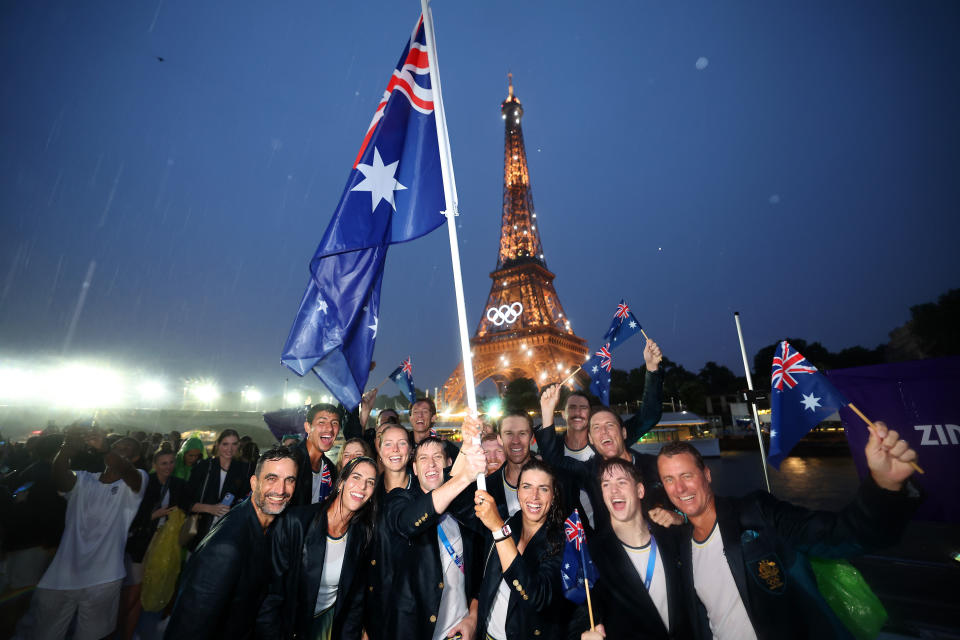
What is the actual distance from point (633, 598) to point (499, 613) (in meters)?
0.97

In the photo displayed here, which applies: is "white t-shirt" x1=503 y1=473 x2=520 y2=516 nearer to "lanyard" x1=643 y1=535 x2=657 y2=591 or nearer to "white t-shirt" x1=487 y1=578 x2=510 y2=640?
"white t-shirt" x1=487 y1=578 x2=510 y2=640

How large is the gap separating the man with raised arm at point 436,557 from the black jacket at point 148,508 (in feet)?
11.7

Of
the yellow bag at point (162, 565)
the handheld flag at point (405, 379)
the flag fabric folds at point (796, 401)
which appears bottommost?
the yellow bag at point (162, 565)

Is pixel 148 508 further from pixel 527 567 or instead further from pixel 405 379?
pixel 527 567

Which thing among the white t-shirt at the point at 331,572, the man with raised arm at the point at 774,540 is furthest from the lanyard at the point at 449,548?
the man with raised arm at the point at 774,540

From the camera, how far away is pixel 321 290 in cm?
427

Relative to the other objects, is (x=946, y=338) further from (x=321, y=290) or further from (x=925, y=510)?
(x=321, y=290)

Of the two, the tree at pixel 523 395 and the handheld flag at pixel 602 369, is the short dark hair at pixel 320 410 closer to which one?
the handheld flag at pixel 602 369

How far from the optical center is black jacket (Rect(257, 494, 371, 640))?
3004 mm

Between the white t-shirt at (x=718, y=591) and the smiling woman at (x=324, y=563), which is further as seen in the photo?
the smiling woman at (x=324, y=563)

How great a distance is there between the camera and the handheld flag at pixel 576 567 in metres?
2.82

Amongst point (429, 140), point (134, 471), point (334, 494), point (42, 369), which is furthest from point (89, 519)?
point (42, 369)

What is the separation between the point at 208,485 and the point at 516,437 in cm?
400

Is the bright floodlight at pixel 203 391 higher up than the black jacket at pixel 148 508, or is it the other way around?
the bright floodlight at pixel 203 391
